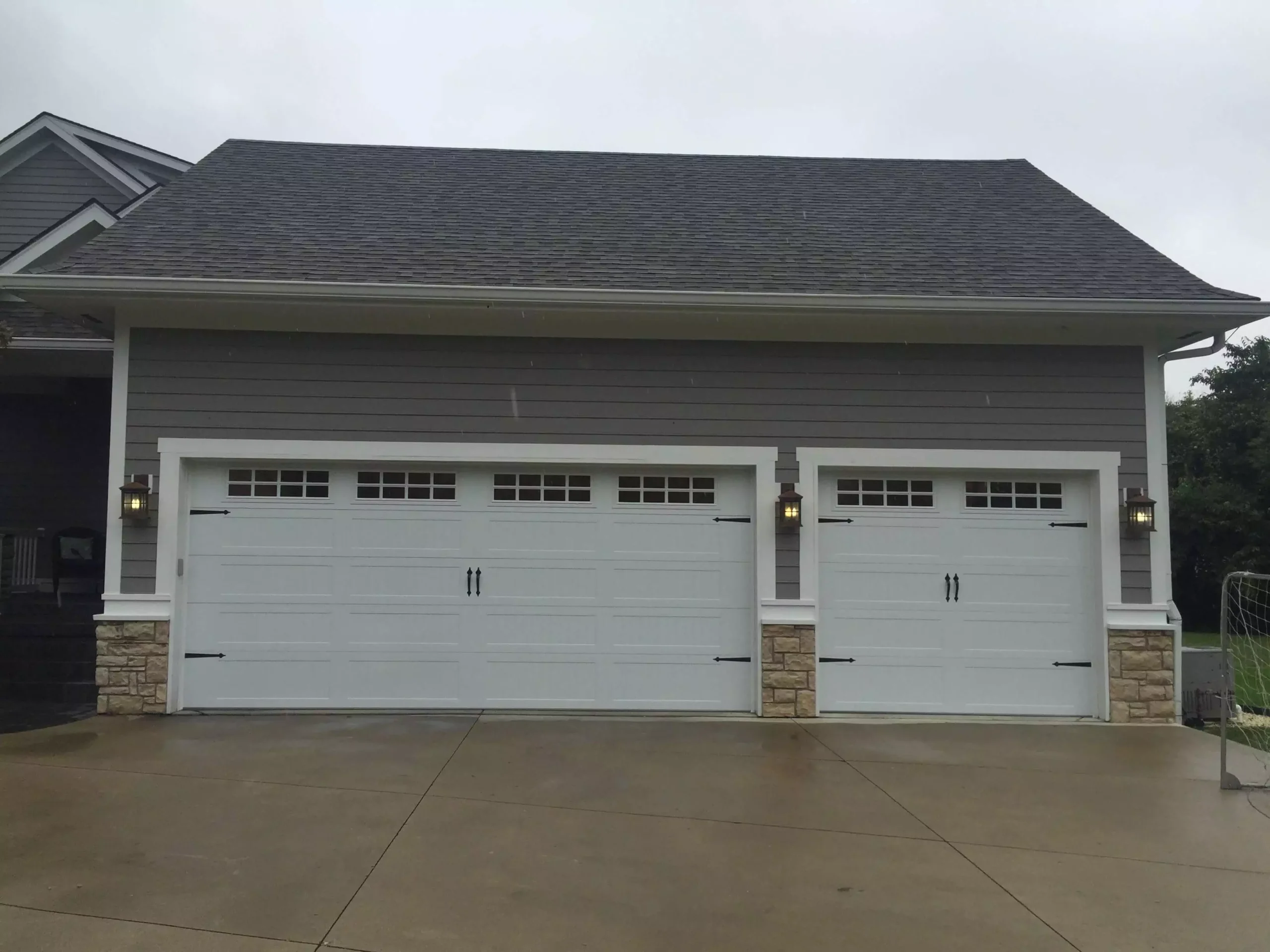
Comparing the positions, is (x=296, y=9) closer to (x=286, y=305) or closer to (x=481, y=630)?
(x=286, y=305)

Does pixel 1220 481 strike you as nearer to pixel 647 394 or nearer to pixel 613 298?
pixel 647 394

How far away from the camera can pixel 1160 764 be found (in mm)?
5430

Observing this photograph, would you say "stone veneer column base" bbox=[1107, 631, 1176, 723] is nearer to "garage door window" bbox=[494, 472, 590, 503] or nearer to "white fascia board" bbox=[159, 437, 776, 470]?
"white fascia board" bbox=[159, 437, 776, 470]

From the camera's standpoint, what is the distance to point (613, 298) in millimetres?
6258

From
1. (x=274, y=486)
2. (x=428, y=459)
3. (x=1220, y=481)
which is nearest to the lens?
(x=428, y=459)

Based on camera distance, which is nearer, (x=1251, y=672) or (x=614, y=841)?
(x=614, y=841)

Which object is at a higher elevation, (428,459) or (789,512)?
(428,459)

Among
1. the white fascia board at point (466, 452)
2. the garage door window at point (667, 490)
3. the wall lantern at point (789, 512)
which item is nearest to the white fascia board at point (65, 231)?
the white fascia board at point (466, 452)

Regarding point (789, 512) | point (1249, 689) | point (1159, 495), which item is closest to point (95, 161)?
point (789, 512)

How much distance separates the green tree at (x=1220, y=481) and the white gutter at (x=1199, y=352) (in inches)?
392

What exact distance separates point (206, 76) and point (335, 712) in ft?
77.7

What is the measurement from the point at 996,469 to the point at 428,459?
14.8 feet

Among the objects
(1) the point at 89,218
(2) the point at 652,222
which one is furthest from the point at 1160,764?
(1) the point at 89,218

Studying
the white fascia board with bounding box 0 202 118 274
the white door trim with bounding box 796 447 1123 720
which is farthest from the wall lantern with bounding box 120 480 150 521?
the white door trim with bounding box 796 447 1123 720
